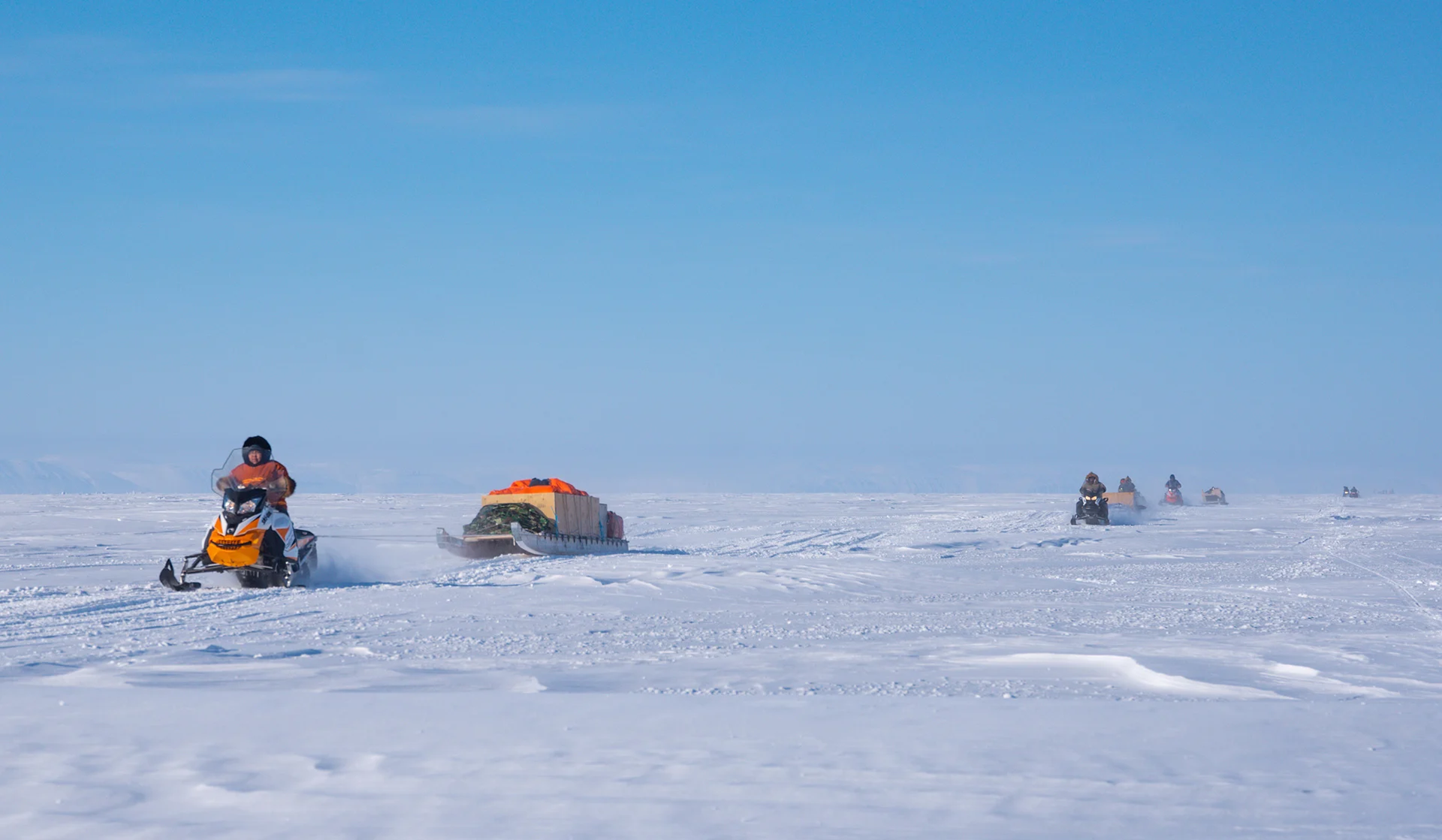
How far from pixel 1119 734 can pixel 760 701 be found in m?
1.70

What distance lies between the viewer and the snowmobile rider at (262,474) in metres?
14.0

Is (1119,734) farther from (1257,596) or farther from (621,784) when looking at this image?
(1257,596)

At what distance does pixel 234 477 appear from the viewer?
14047 mm

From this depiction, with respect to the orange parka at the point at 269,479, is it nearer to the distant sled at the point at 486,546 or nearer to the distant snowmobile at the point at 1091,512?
the distant sled at the point at 486,546

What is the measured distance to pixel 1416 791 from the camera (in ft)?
15.8

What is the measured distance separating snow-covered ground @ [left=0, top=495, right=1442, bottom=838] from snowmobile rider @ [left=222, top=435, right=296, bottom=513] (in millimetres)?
1142

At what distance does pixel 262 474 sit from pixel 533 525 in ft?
26.0

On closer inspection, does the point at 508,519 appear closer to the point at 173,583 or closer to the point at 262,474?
the point at 262,474

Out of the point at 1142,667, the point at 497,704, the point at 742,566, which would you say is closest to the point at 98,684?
the point at 497,704

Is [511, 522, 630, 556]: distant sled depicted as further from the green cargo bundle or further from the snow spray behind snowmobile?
the snow spray behind snowmobile

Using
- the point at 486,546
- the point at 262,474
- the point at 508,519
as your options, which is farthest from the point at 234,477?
the point at 508,519

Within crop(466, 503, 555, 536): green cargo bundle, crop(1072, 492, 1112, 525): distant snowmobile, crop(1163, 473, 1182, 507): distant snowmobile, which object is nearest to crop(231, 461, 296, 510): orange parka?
crop(466, 503, 555, 536): green cargo bundle

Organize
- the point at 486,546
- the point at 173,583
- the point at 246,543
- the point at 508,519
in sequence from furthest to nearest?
the point at 508,519 → the point at 486,546 → the point at 246,543 → the point at 173,583

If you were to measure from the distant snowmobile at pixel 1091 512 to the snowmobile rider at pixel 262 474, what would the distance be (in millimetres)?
23725
